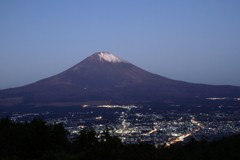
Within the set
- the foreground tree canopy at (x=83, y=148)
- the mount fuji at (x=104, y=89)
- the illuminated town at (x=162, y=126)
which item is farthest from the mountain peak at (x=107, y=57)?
the foreground tree canopy at (x=83, y=148)

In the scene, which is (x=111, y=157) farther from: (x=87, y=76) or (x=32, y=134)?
(x=87, y=76)

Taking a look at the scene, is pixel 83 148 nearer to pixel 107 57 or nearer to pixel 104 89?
pixel 104 89

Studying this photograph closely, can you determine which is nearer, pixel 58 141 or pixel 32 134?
pixel 32 134

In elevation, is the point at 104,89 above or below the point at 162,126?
above

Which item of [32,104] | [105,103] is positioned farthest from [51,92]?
[105,103]

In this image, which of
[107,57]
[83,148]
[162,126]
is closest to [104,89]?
[107,57]
